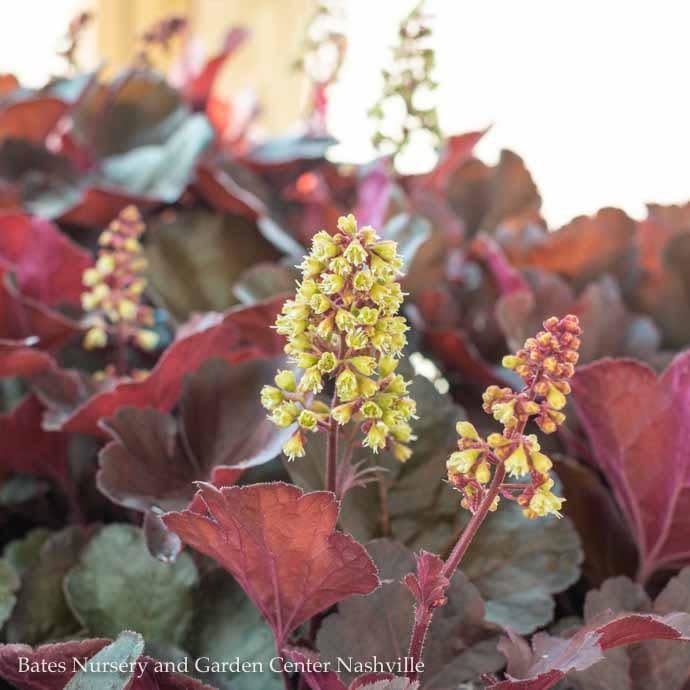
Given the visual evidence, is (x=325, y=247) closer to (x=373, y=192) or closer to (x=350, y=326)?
(x=350, y=326)

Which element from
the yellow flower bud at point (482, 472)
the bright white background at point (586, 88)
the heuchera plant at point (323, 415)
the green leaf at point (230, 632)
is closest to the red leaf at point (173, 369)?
the heuchera plant at point (323, 415)

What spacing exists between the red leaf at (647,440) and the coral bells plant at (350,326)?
16 cm

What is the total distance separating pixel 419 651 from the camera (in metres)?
0.36

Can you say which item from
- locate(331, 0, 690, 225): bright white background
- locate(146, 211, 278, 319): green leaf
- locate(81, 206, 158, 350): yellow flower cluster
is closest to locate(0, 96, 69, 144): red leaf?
locate(146, 211, 278, 319): green leaf

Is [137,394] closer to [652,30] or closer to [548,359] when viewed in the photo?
[548,359]

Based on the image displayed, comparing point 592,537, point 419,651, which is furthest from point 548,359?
point 592,537

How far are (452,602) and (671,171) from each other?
4.61 feet

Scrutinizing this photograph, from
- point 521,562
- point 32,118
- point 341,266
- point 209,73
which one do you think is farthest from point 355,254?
point 209,73

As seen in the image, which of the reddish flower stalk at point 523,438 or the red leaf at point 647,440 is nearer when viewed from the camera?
the reddish flower stalk at point 523,438

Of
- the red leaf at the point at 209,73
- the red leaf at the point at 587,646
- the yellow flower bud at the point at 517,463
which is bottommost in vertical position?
the red leaf at the point at 587,646

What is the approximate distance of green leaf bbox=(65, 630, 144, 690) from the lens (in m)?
0.34

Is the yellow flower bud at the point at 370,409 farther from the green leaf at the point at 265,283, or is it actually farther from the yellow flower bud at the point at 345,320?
the green leaf at the point at 265,283

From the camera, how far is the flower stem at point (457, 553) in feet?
1.06

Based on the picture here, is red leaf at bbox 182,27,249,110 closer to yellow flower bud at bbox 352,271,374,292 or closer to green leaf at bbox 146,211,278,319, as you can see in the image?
green leaf at bbox 146,211,278,319
